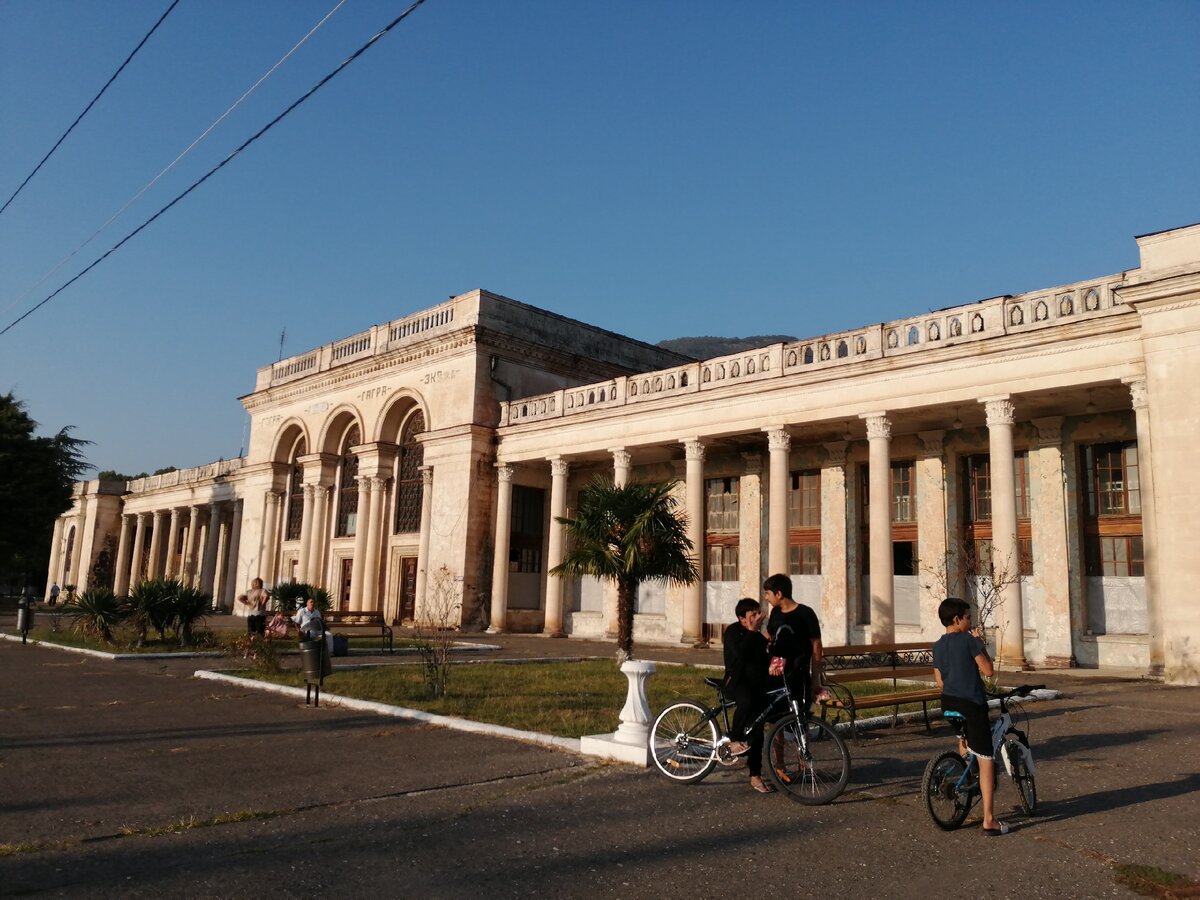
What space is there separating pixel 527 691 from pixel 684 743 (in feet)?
18.1

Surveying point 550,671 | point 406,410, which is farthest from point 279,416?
point 550,671

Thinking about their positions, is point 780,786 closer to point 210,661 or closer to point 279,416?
point 210,661

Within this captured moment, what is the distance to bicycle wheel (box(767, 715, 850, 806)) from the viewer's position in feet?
20.4

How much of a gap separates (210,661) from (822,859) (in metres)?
13.6

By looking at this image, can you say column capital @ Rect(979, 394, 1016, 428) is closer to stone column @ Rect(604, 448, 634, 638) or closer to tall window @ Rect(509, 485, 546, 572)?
stone column @ Rect(604, 448, 634, 638)

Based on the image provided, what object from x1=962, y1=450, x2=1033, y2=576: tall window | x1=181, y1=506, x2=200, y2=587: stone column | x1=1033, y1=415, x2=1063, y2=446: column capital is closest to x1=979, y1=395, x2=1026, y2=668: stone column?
x1=962, y1=450, x2=1033, y2=576: tall window

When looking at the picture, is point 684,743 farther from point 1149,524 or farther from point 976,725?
point 1149,524

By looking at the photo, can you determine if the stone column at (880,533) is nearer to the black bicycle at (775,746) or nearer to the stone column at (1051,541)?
the stone column at (1051,541)

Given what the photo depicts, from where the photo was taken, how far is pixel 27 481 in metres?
39.3

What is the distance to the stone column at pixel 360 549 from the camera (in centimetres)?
3194

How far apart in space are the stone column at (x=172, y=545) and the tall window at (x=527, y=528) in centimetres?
2782

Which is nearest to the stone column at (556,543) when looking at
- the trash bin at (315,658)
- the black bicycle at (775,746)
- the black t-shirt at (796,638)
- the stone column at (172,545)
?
the trash bin at (315,658)

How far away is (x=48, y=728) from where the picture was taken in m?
8.77

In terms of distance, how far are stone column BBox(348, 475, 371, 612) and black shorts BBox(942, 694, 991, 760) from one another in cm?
2853
